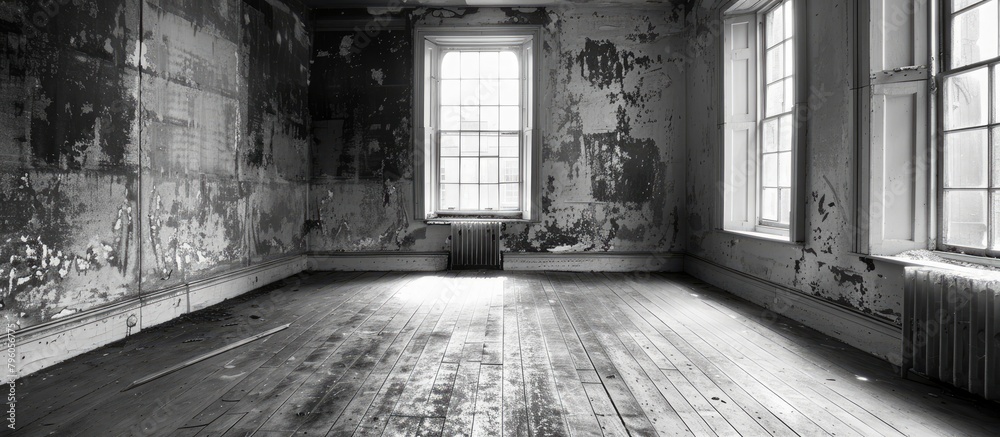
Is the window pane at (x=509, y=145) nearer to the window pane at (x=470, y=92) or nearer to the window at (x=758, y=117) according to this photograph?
the window pane at (x=470, y=92)

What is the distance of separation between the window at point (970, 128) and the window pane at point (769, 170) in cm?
156

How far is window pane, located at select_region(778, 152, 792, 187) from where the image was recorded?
4.14m

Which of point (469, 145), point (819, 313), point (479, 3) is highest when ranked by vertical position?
point (479, 3)

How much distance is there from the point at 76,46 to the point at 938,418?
4.93 m

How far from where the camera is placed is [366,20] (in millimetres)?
6262

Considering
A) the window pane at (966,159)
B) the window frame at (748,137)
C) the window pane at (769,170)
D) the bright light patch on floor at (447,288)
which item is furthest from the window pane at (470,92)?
the window pane at (966,159)

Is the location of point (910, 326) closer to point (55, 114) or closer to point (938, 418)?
point (938, 418)

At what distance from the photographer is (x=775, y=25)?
14.7ft

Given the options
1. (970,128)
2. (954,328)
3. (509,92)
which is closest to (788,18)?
(970,128)

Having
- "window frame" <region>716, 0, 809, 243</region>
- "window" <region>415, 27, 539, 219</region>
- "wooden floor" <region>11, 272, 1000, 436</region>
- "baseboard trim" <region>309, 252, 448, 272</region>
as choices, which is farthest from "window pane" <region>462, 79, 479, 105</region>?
"wooden floor" <region>11, 272, 1000, 436</region>

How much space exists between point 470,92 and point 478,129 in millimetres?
511

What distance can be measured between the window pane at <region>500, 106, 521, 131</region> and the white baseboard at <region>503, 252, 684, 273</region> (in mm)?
1701

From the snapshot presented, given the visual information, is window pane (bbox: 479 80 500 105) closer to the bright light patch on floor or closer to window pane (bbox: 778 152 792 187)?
the bright light patch on floor

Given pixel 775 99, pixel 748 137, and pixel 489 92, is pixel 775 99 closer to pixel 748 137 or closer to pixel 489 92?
pixel 748 137
